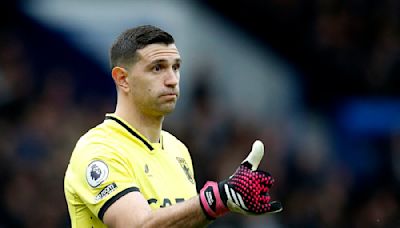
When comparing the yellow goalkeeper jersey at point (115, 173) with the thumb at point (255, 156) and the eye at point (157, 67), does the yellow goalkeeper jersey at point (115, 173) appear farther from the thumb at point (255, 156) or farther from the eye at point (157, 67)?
the thumb at point (255, 156)

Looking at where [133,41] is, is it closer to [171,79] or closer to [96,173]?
[171,79]

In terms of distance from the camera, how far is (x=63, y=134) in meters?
13.9

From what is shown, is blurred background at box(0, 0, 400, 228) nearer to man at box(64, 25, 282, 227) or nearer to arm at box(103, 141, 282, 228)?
man at box(64, 25, 282, 227)

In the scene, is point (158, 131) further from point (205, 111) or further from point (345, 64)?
point (345, 64)

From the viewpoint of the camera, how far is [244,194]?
224 inches

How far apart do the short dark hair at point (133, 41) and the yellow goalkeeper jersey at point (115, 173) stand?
353mm

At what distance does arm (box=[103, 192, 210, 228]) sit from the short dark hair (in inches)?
37.0

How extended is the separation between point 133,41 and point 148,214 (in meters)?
1.22

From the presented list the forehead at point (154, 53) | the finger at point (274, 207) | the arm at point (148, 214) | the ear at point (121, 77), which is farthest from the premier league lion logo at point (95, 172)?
the finger at point (274, 207)

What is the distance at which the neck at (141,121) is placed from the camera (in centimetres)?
684

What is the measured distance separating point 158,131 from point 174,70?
0.40m

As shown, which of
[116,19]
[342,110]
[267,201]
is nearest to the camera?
[267,201]

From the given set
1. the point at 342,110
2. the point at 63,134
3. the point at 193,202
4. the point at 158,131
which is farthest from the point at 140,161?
the point at 342,110

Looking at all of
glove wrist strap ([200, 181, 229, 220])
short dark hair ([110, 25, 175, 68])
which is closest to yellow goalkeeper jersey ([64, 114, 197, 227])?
short dark hair ([110, 25, 175, 68])
